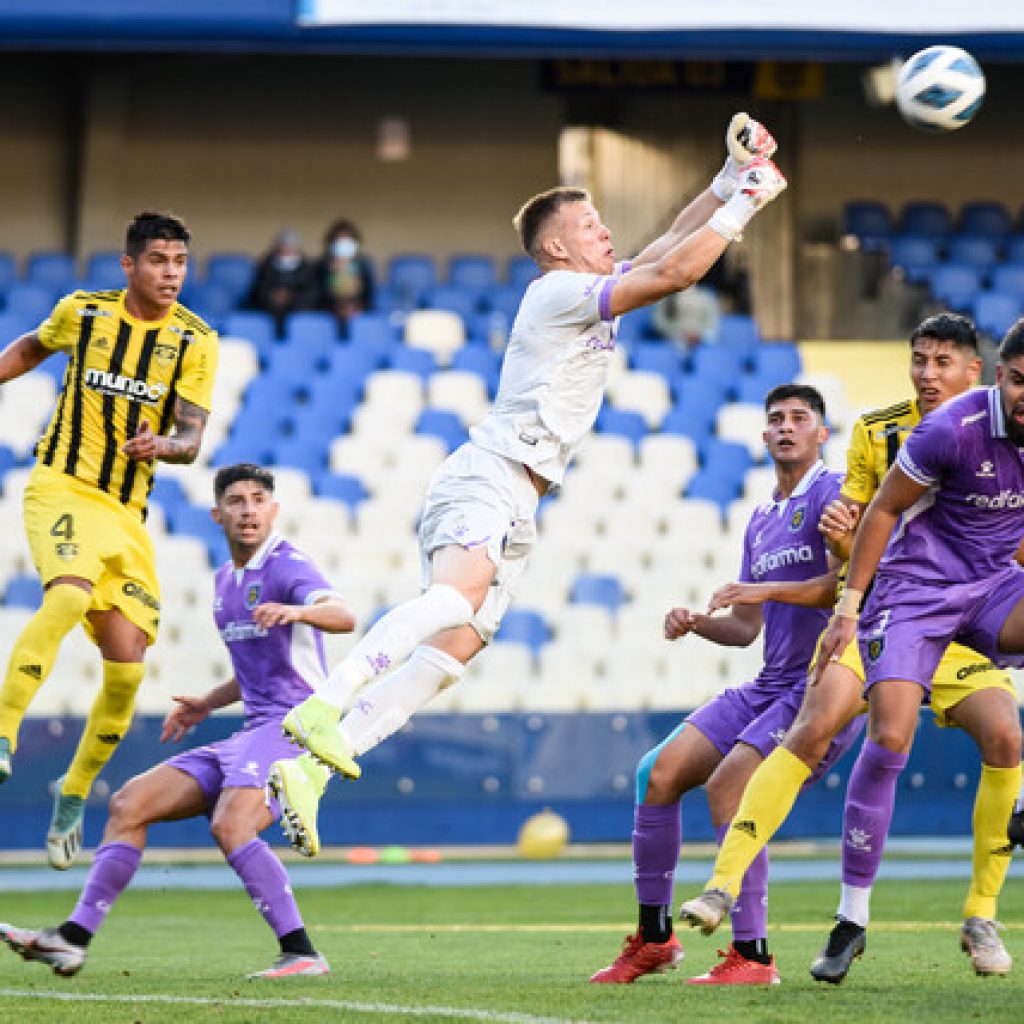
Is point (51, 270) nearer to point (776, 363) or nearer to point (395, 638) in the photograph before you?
point (776, 363)

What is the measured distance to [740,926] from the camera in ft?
22.9

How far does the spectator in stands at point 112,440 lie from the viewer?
7973 millimetres

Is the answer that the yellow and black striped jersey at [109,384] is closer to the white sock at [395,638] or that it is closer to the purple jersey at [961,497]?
the white sock at [395,638]

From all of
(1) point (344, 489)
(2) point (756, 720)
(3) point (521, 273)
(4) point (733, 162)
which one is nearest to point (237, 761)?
(2) point (756, 720)

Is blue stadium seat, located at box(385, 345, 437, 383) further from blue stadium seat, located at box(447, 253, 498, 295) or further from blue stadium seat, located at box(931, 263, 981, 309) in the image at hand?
blue stadium seat, located at box(931, 263, 981, 309)

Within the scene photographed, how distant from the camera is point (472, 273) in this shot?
19719 mm

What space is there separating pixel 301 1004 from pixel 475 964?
5.77 feet

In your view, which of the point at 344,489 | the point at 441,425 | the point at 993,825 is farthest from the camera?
the point at 441,425

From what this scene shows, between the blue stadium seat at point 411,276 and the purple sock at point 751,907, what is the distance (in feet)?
42.0

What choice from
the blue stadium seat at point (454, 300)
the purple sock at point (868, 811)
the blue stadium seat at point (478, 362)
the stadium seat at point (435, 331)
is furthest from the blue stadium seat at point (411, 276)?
the purple sock at point (868, 811)

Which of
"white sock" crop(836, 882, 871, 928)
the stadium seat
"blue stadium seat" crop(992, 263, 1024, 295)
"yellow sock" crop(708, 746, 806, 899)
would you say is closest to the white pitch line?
"yellow sock" crop(708, 746, 806, 899)

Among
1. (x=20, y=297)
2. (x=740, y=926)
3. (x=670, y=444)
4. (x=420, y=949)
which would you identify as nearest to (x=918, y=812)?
(x=670, y=444)

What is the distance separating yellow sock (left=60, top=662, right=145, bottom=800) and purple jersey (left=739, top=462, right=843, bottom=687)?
2316 mm

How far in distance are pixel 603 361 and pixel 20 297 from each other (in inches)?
483
